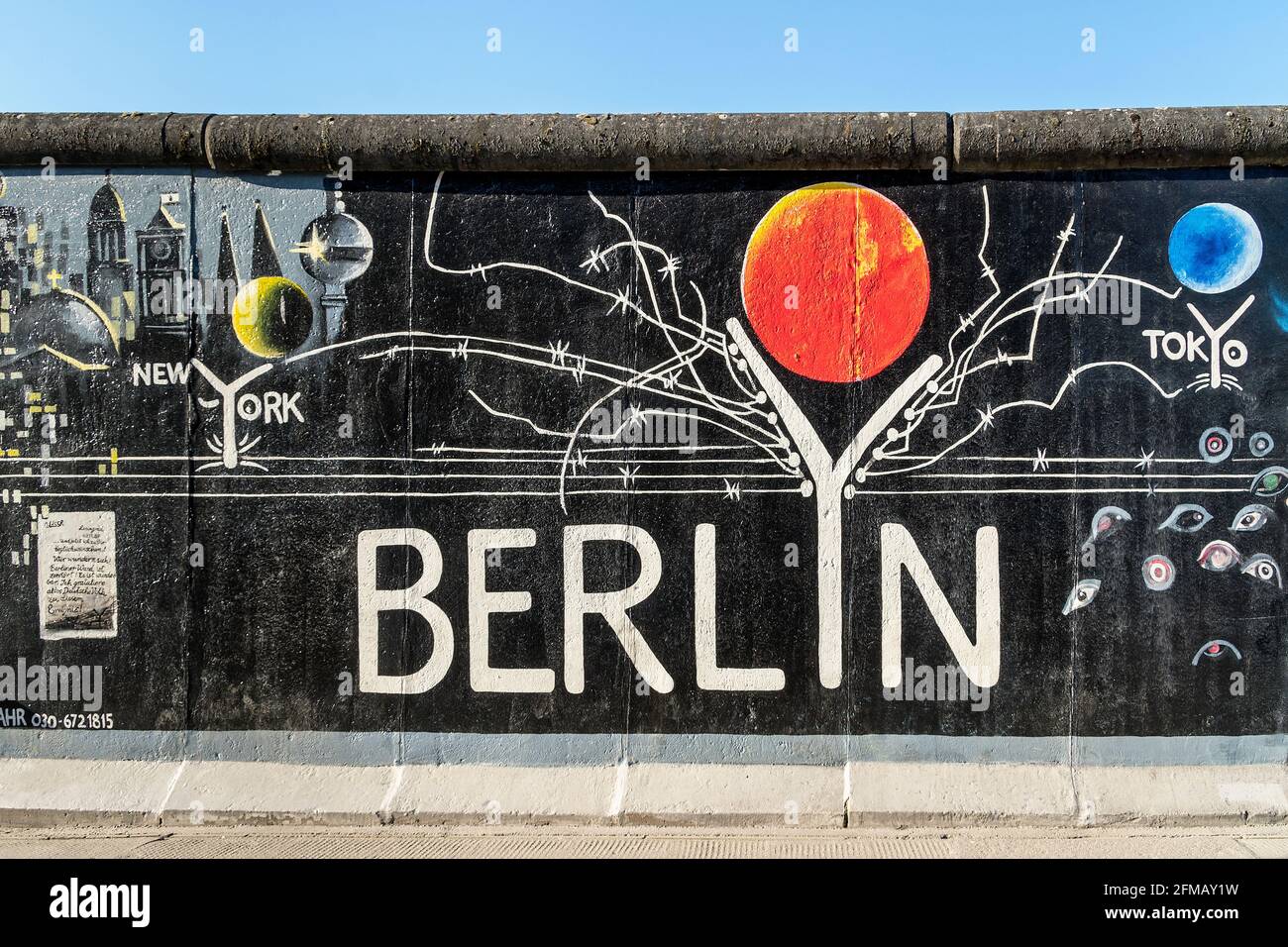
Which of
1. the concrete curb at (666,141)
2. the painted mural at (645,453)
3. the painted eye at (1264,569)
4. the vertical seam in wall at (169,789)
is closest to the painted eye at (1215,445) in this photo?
the painted mural at (645,453)

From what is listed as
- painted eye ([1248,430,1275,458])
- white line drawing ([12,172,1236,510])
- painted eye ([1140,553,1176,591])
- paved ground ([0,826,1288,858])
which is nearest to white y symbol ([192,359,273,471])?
white line drawing ([12,172,1236,510])

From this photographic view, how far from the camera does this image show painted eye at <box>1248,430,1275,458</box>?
5.41m

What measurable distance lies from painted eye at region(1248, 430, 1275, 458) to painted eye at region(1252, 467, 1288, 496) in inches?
3.5

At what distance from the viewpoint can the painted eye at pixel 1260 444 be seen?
541 centimetres

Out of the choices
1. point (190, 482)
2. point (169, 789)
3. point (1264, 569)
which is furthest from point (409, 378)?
point (1264, 569)

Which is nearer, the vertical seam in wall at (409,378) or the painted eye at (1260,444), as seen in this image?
the painted eye at (1260,444)

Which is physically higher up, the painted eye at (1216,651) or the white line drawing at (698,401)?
the white line drawing at (698,401)

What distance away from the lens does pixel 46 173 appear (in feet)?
18.7

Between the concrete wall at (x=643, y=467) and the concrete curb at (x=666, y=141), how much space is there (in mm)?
23

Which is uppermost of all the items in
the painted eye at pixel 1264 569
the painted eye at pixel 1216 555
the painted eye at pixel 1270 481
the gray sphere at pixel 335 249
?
the gray sphere at pixel 335 249

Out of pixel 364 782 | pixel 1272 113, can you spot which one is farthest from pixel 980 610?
pixel 364 782

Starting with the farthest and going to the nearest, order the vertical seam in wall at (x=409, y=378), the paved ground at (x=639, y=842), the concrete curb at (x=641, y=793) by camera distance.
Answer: the vertical seam in wall at (x=409, y=378)
the concrete curb at (x=641, y=793)
the paved ground at (x=639, y=842)

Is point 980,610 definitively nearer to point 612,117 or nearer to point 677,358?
point 677,358

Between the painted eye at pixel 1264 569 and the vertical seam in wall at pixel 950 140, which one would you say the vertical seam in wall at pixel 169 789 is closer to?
the vertical seam in wall at pixel 950 140
